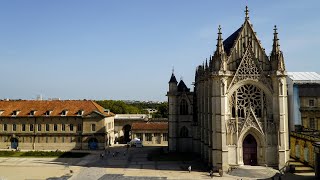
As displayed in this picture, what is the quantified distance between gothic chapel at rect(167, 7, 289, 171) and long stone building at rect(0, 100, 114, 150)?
3265 centimetres

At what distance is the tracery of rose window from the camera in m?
49.1

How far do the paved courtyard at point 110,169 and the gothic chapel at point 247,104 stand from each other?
2.47m

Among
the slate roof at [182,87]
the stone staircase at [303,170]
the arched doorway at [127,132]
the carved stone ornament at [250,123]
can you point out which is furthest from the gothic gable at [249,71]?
the arched doorway at [127,132]

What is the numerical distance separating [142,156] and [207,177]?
2187cm

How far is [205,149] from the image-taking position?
5522 centimetres

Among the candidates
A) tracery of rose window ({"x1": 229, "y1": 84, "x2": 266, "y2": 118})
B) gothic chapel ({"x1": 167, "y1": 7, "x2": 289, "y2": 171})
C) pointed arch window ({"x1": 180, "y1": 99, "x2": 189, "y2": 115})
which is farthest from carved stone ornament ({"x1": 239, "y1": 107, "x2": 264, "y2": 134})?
pointed arch window ({"x1": 180, "y1": 99, "x2": 189, "y2": 115})

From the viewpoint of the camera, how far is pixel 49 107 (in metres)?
78.5

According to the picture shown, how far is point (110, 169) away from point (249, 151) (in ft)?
65.5

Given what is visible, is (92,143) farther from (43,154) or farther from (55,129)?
(43,154)

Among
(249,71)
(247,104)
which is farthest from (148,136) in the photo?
(249,71)

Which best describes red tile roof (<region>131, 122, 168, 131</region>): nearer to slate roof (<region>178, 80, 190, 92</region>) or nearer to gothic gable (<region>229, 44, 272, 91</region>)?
slate roof (<region>178, 80, 190, 92</region>)

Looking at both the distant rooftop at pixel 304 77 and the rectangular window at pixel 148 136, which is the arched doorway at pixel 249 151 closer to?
the distant rooftop at pixel 304 77

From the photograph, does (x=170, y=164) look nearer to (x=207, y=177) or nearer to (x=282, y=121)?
(x=207, y=177)

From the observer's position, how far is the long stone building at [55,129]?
75312 mm
